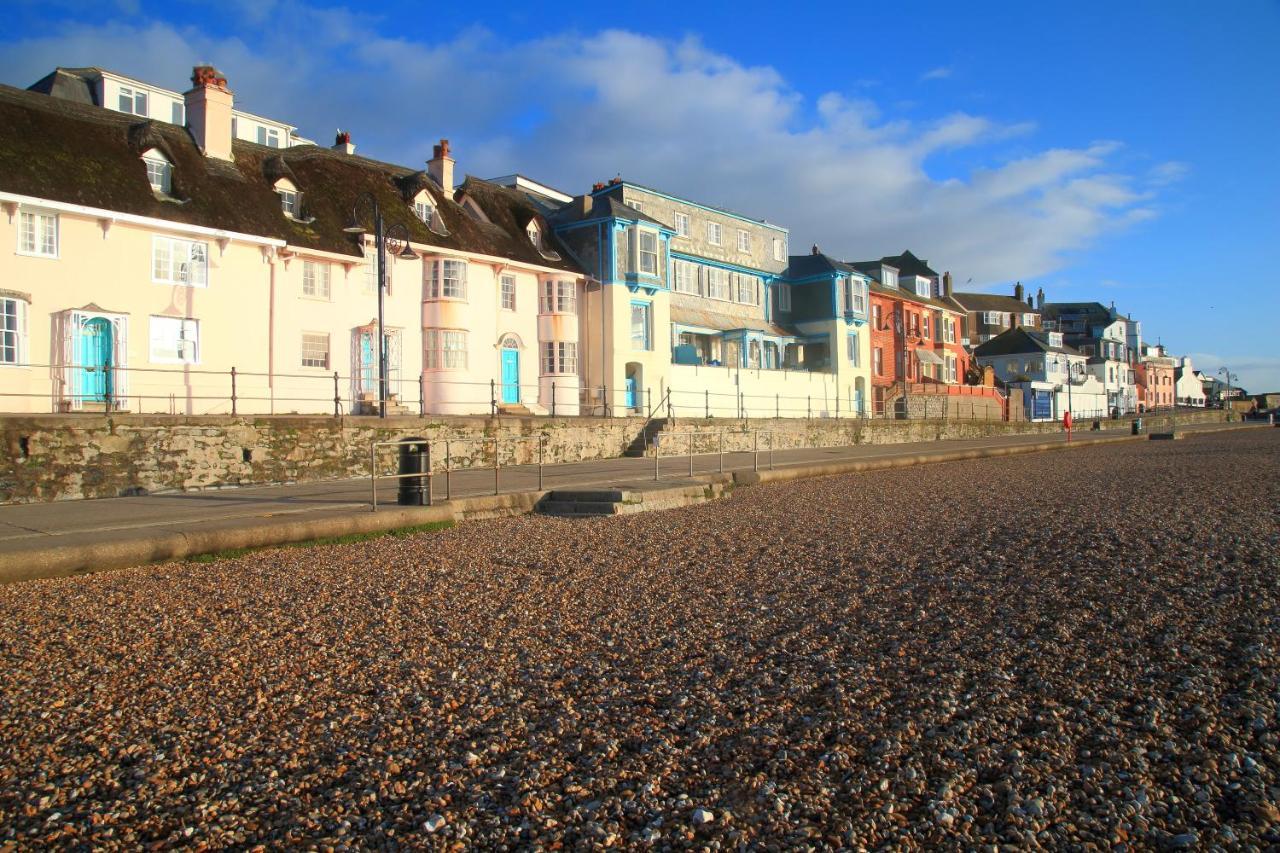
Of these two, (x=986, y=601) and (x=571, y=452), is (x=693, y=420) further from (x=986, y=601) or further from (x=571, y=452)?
(x=986, y=601)

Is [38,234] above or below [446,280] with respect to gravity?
below

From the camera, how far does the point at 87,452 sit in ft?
50.5

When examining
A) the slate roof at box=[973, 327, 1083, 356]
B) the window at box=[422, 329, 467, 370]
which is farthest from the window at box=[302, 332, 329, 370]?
the slate roof at box=[973, 327, 1083, 356]

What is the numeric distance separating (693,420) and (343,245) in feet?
38.0

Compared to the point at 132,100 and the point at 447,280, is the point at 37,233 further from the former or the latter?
the point at 132,100

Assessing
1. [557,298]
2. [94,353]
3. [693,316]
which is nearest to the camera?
[94,353]

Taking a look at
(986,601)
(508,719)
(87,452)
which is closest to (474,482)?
(87,452)

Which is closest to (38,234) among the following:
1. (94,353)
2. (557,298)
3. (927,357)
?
(94,353)

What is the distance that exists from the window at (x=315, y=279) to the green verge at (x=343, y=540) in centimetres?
1332

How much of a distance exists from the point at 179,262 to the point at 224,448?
21.3 ft

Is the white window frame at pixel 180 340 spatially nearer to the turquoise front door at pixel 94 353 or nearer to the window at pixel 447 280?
the turquoise front door at pixel 94 353

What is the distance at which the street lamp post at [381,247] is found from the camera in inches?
778

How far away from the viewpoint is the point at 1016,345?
77125 mm

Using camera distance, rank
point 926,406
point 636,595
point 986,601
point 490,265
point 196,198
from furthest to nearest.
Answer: point 926,406, point 490,265, point 196,198, point 636,595, point 986,601
